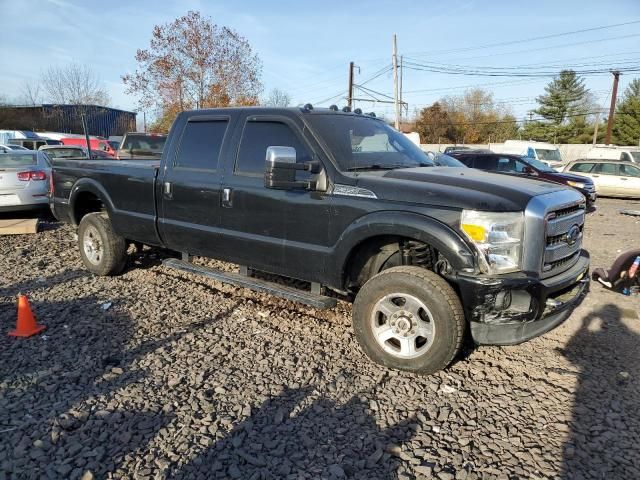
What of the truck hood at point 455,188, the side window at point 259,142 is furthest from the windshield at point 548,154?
the side window at point 259,142

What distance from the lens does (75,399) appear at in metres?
3.14

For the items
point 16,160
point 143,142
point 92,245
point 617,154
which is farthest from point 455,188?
point 617,154

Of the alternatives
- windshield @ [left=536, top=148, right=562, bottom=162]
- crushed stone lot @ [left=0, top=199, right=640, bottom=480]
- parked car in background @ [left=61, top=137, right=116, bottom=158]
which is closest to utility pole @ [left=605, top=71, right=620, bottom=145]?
windshield @ [left=536, top=148, right=562, bottom=162]

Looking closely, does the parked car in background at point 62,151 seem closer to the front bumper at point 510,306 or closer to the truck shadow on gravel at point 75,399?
the truck shadow on gravel at point 75,399

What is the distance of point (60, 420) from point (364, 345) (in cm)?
213

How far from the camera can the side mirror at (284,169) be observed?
363cm

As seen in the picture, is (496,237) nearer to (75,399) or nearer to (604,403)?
(604,403)

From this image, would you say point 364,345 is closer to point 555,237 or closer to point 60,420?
point 555,237

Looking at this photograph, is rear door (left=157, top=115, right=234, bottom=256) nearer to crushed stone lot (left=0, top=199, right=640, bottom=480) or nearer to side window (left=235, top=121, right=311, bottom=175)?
side window (left=235, top=121, right=311, bottom=175)

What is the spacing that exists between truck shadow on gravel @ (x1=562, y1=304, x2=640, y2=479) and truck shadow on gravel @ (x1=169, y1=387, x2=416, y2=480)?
0.99 meters

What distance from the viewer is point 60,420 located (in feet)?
9.48

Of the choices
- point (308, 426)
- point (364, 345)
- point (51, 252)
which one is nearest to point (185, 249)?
point (364, 345)

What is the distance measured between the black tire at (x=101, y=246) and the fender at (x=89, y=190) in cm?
24

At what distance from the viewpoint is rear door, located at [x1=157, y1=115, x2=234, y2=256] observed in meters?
4.64
